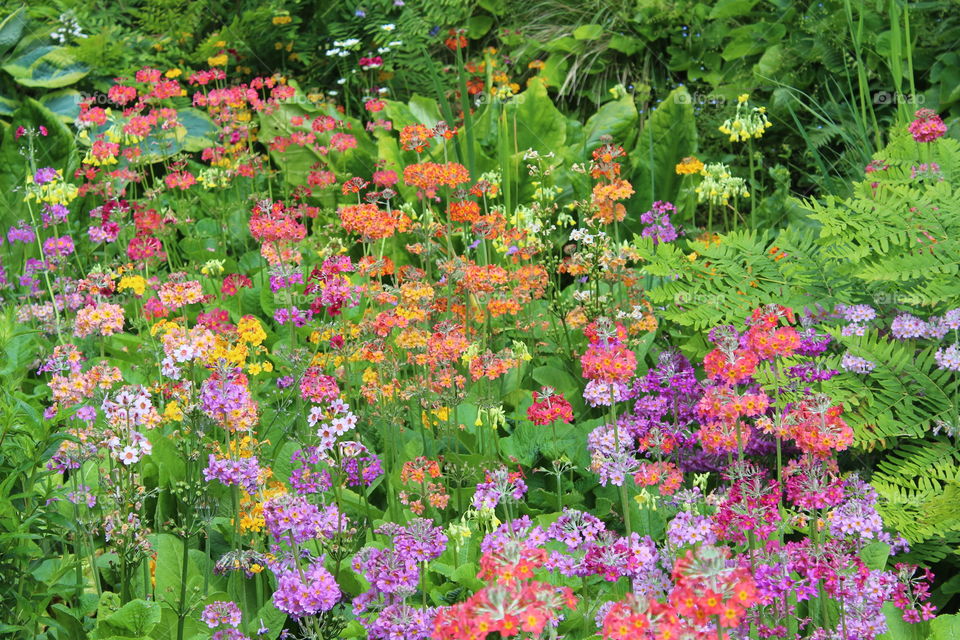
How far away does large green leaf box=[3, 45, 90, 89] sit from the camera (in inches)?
234

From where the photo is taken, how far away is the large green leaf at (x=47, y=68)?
5.95m

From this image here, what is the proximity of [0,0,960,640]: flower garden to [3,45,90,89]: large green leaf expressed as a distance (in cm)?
96

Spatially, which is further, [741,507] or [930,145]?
[930,145]

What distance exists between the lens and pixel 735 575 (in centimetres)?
122

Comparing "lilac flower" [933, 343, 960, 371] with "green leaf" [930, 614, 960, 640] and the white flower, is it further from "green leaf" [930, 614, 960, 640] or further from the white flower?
the white flower

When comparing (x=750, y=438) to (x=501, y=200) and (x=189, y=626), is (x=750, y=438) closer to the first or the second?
(x=189, y=626)

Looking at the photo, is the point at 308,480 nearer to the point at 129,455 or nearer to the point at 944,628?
the point at 129,455

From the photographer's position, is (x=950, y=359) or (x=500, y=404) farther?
(x=500, y=404)

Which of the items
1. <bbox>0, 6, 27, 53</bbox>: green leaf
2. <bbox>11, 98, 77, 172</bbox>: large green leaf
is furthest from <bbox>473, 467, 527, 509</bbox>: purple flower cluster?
<bbox>0, 6, 27, 53</bbox>: green leaf

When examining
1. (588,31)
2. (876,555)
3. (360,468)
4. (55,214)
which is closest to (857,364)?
(876,555)

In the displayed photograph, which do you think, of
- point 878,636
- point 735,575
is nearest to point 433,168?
point 878,636

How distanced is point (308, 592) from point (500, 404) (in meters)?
1.04

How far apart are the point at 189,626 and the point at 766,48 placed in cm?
444

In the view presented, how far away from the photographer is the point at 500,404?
273 cm
